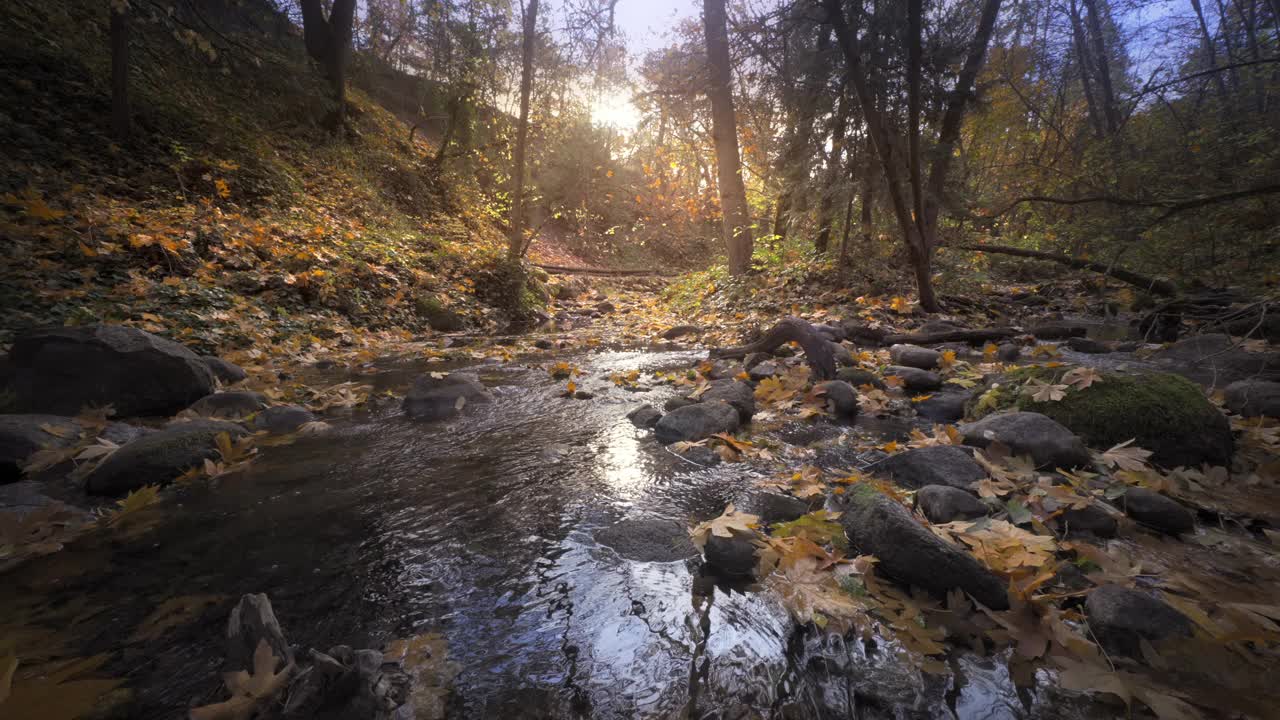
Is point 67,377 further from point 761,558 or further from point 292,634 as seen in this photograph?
point 761,558

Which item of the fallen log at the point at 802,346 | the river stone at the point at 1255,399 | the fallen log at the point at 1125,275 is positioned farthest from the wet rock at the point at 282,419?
the fallen log at the point at 1125,275

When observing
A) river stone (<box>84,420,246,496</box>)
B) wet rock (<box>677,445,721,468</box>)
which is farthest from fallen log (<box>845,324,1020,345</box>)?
river stone (<box>84,420,246,496</box>)

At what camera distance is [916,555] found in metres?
1.70

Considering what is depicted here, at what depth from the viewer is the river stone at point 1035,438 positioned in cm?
254

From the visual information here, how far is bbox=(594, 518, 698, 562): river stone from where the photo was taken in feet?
6.72

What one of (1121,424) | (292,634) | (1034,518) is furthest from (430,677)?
(1121,424)

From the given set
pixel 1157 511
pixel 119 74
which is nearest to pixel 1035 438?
pixel 1157 511

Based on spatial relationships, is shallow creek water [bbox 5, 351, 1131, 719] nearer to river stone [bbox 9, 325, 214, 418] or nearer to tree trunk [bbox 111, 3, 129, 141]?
river stone [bbox 9, 325, 214, 418]

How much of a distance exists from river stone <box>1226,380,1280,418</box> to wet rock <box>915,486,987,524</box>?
255 cm

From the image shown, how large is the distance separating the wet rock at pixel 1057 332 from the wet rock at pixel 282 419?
26.2 ft

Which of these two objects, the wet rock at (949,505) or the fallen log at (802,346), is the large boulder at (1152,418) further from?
the fallen log at (802,346)

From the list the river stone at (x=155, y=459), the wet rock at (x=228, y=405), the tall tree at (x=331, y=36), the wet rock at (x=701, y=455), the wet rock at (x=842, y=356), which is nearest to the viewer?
the river stone at (x=155, y=459)

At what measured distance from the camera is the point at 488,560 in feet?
6.55

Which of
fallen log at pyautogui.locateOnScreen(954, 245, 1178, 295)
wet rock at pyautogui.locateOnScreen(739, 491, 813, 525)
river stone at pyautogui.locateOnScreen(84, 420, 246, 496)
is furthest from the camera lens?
fallen log at pyautogui.locateOnScreen(954, 245, 1178, 295)
